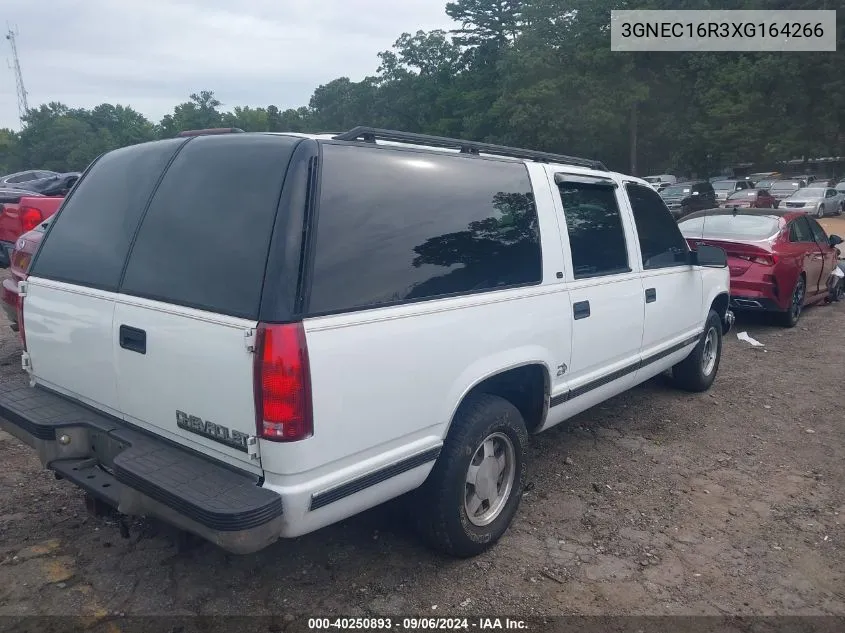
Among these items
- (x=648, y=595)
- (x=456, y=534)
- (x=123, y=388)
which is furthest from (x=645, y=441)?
(x=123, y=388)

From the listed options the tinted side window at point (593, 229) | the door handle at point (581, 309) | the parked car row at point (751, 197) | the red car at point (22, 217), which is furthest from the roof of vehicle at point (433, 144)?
the parked car row at point (751, 197)

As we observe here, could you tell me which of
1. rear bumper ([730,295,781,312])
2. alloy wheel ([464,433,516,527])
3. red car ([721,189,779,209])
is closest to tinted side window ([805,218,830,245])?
rear bumper ([730,295,781,312])

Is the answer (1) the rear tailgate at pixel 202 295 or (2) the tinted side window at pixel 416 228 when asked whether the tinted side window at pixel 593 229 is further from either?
(1) the rear tailgate at pixel 202 295

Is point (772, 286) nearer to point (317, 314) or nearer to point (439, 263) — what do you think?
point (439, 263)

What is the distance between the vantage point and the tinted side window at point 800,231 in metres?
8.79

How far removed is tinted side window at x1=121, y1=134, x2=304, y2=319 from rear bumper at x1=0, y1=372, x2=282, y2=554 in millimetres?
619

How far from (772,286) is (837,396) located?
2.57 meters

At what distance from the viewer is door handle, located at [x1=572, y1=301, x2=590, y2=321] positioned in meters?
3.76

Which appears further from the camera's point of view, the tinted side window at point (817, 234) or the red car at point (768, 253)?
the tinted side window at point (817, 234)

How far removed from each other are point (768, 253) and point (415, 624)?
7.27m

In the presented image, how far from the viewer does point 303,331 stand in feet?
7.66

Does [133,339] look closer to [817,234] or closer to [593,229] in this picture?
[593,229]

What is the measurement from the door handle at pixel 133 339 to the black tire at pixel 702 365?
4624mm

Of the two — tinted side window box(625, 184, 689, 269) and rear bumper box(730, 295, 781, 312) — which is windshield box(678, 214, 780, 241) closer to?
rear bumper box(730, 295, 781, 312)
